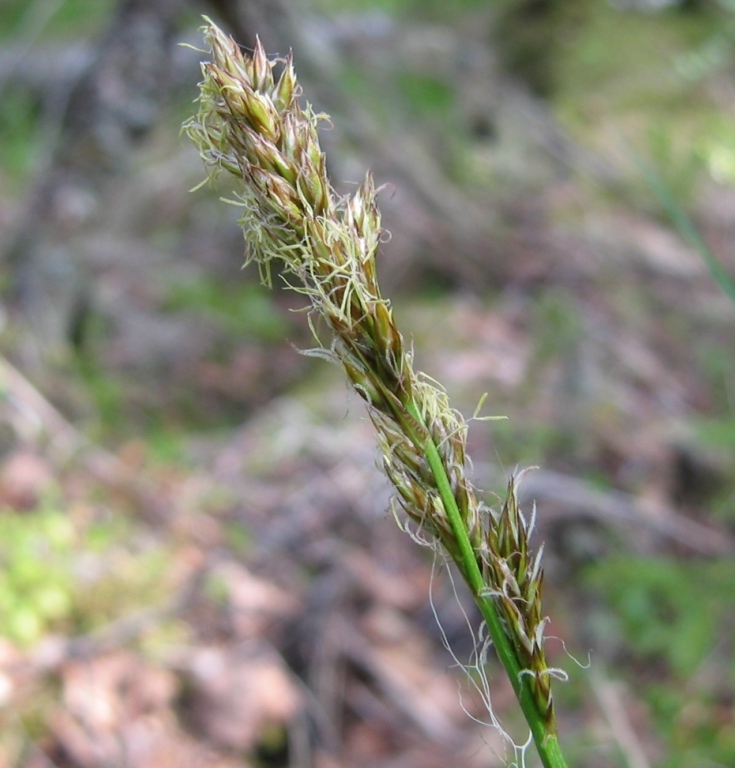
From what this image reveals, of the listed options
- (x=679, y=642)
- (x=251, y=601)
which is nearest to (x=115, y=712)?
(x=251, y=601)

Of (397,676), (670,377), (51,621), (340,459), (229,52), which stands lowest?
(670,377)

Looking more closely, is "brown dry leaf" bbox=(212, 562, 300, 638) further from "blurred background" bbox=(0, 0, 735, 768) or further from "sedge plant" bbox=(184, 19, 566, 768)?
"sedge plant" bbox=(184, 19, 566, 768)

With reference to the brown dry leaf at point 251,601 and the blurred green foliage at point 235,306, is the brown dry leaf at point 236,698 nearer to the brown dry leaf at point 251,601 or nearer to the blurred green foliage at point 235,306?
the brown dry leaf at point 251,601

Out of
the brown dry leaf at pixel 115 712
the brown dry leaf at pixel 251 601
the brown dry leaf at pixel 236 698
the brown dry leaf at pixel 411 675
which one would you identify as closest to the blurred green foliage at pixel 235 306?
the brown dry leaf at pixel 251 601

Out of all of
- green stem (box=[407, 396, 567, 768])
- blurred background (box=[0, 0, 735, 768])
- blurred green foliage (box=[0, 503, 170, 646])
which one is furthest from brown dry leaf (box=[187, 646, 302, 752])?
green stem (box=[407, 396, 567, 768])

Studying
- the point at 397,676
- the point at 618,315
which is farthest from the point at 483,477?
the point at 618,315

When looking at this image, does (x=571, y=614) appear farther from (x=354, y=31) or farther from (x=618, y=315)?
(x=354, y=31)

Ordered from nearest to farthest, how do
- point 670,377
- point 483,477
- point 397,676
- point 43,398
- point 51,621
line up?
point 51,621 → point 397,676 → point 483,477 → point 43,398 → point 670,377

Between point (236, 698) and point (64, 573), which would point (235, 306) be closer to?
point (64, 573)
